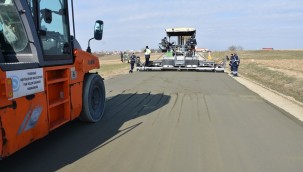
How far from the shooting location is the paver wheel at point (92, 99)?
6688 millimetres

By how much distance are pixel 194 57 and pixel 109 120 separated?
18.2 meters

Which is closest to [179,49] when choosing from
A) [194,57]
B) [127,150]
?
[194,57]

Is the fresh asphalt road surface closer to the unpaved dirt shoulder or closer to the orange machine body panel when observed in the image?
the unpaved dirt shoulder

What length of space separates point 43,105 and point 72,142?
1.21 meters

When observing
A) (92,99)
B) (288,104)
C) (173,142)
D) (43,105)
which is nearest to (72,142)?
(43,105)

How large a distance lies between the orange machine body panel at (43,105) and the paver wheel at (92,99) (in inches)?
8.8

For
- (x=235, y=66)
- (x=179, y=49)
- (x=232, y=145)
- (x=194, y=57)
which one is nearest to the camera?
(x=232, y=145)

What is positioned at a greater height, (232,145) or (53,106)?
(53,106)

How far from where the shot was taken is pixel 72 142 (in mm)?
5777

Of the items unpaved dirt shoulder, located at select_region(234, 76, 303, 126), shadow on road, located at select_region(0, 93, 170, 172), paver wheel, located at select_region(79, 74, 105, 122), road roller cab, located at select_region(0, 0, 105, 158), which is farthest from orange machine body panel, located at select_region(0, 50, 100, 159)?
unpaved dirt shoulder, located at select_region(234, 76, 303, 126)

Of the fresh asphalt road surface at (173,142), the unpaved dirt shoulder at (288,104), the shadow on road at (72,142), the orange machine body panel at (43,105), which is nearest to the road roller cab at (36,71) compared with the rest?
the orange machine body panel at (43,105)

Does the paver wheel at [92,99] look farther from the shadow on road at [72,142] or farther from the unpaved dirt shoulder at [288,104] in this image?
the unpaved dirt shoulder at [288,104]

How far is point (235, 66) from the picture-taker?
2062cm

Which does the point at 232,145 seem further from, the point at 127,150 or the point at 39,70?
the point at 39,70
